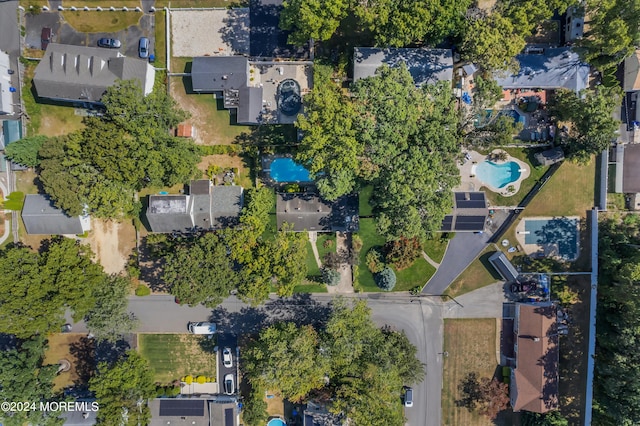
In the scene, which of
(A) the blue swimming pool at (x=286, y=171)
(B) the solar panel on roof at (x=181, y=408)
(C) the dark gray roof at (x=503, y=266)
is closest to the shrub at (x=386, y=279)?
(C) the dark gray roof at (x=503, y=266)

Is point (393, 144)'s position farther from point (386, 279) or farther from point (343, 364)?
point (343, 364)

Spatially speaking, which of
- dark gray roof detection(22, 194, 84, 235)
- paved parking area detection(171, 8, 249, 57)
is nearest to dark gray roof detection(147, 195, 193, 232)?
dark gray roof detection(22, 194, 84, 235)

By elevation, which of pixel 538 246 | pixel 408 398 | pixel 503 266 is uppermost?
pixel 538 246

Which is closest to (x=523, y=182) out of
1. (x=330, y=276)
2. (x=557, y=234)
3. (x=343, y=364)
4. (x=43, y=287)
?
(x=557, y=234)

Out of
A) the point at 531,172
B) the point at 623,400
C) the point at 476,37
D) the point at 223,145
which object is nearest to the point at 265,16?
the point at 223,145

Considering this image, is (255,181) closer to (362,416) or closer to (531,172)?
(362,416)

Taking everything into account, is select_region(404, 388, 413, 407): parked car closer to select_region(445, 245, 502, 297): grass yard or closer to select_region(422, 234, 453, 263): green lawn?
select_region(445, 245, 502, 297): grass yard
